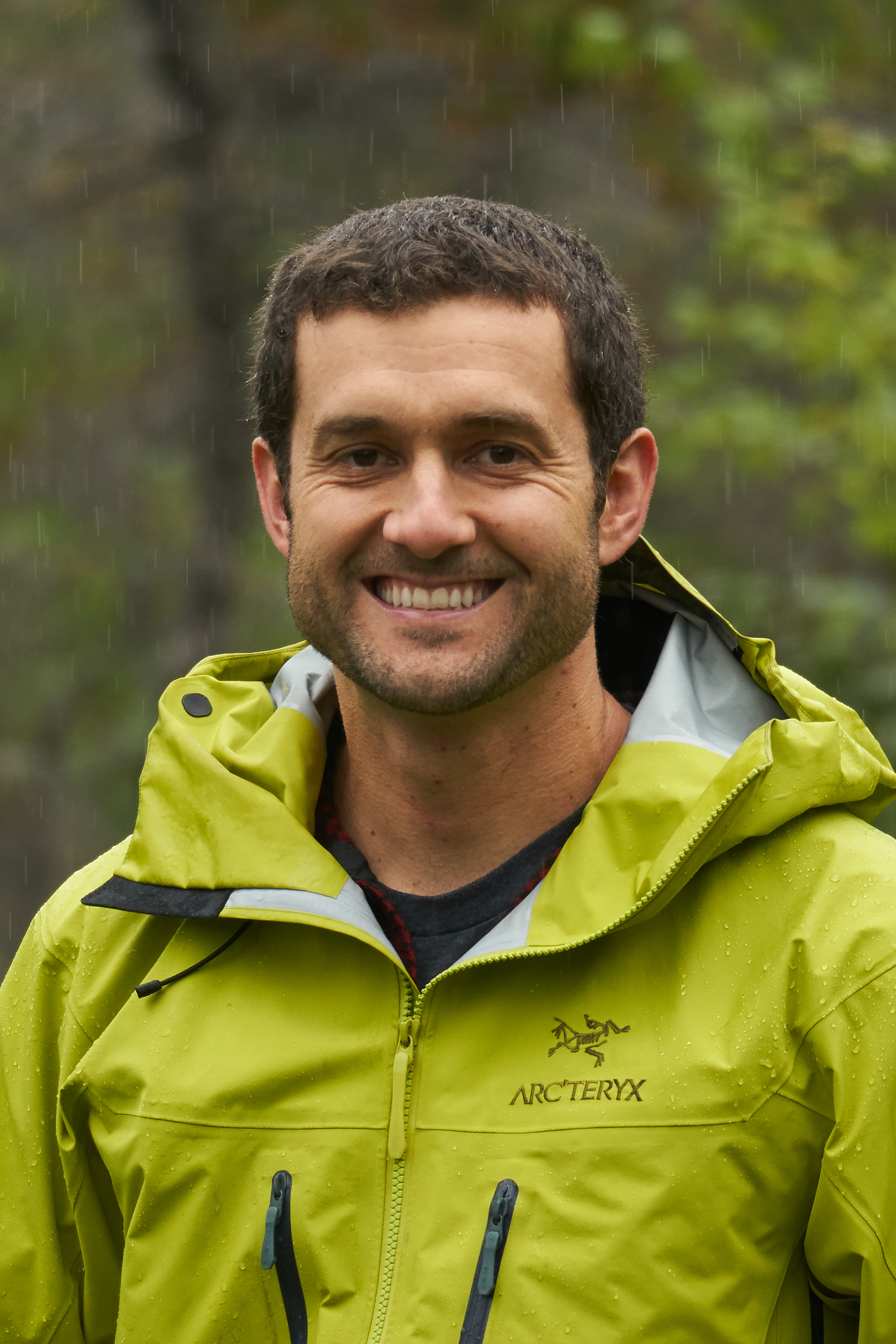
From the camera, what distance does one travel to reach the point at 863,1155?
196cm

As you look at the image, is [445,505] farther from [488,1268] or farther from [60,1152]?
[60,1152]

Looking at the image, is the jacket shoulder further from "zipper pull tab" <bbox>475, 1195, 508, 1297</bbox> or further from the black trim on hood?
"zipper pull tab" <bbox>475, 1195, 508, 1297</bbox>

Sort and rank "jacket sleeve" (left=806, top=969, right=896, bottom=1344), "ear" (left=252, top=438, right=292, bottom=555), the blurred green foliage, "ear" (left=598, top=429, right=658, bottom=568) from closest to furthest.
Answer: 1. "jacket sleeve" (left=806, top=969, right=896, bottom=1344)
2. "ear" (left=598, top=429, right=658, bottom=568)
3. "ear" (left=252, top=438, right=292, bottom=555)
4. the blurred green foliage

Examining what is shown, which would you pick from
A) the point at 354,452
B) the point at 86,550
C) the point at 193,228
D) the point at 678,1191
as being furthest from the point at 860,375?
the point at 86,550

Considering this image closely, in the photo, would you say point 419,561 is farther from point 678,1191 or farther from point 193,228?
point 193,228

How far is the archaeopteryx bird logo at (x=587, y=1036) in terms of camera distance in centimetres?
213

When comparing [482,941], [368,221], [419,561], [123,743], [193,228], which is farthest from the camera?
[123,743]

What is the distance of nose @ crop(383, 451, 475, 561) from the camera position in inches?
91.7

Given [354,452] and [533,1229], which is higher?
[354,452]

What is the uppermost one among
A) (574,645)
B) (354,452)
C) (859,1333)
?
(354,452)

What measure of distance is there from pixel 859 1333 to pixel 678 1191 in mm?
327

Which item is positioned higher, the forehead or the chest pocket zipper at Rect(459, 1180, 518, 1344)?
the forehead

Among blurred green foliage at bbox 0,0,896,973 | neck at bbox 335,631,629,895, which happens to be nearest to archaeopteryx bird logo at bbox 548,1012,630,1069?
neck at bbox 335,631,629,895

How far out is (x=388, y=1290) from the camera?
2.13 meters
